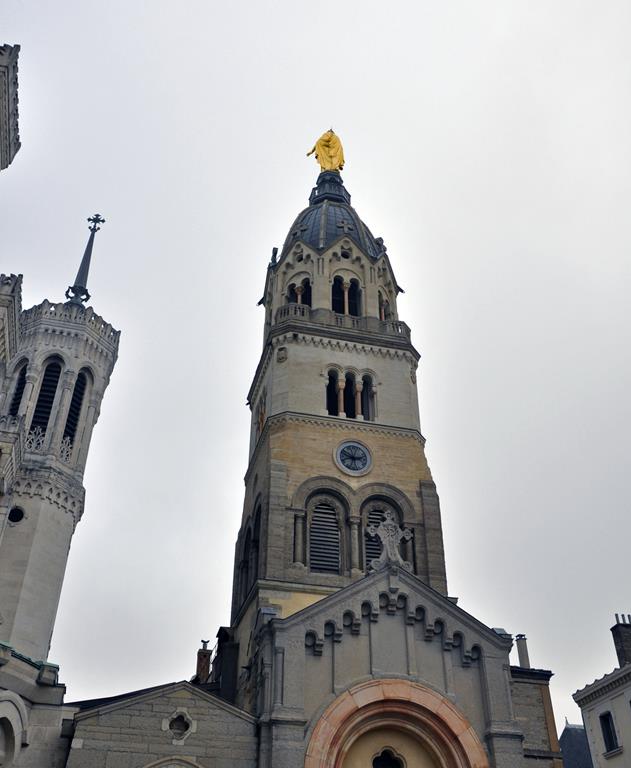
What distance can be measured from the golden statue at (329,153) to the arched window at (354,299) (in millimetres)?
14554

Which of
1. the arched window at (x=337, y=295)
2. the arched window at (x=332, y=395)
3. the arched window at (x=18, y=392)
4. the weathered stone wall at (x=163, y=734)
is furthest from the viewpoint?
the arched window at (x=337, y=295)

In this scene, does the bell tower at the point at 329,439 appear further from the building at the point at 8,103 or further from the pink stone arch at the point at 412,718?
the building at the point at 8,103

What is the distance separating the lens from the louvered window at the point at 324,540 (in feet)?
109

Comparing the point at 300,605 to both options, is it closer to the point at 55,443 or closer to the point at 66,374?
the point at 55,443

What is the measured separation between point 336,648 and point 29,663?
8841 mm

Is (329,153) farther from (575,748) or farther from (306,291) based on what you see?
(575,748)

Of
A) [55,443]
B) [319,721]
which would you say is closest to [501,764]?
[319,721]

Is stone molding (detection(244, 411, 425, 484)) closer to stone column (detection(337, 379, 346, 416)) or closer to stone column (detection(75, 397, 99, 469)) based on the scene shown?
stone column (detection(337, 379, 346, 416))

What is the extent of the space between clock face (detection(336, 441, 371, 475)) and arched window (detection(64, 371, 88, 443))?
13.8m

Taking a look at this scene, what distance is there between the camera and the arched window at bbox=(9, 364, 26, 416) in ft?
132

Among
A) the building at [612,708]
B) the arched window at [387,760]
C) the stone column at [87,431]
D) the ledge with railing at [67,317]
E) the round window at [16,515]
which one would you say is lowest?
the arched window at [387,760]

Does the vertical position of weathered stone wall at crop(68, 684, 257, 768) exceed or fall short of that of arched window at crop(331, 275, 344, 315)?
it falls short

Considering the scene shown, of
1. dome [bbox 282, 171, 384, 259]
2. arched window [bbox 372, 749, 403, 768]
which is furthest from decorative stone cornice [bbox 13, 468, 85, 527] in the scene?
arched window [bbox 372, 749, 403, 768]

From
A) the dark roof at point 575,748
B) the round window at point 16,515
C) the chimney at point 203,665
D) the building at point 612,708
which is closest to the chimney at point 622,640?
the building at point 612,708
